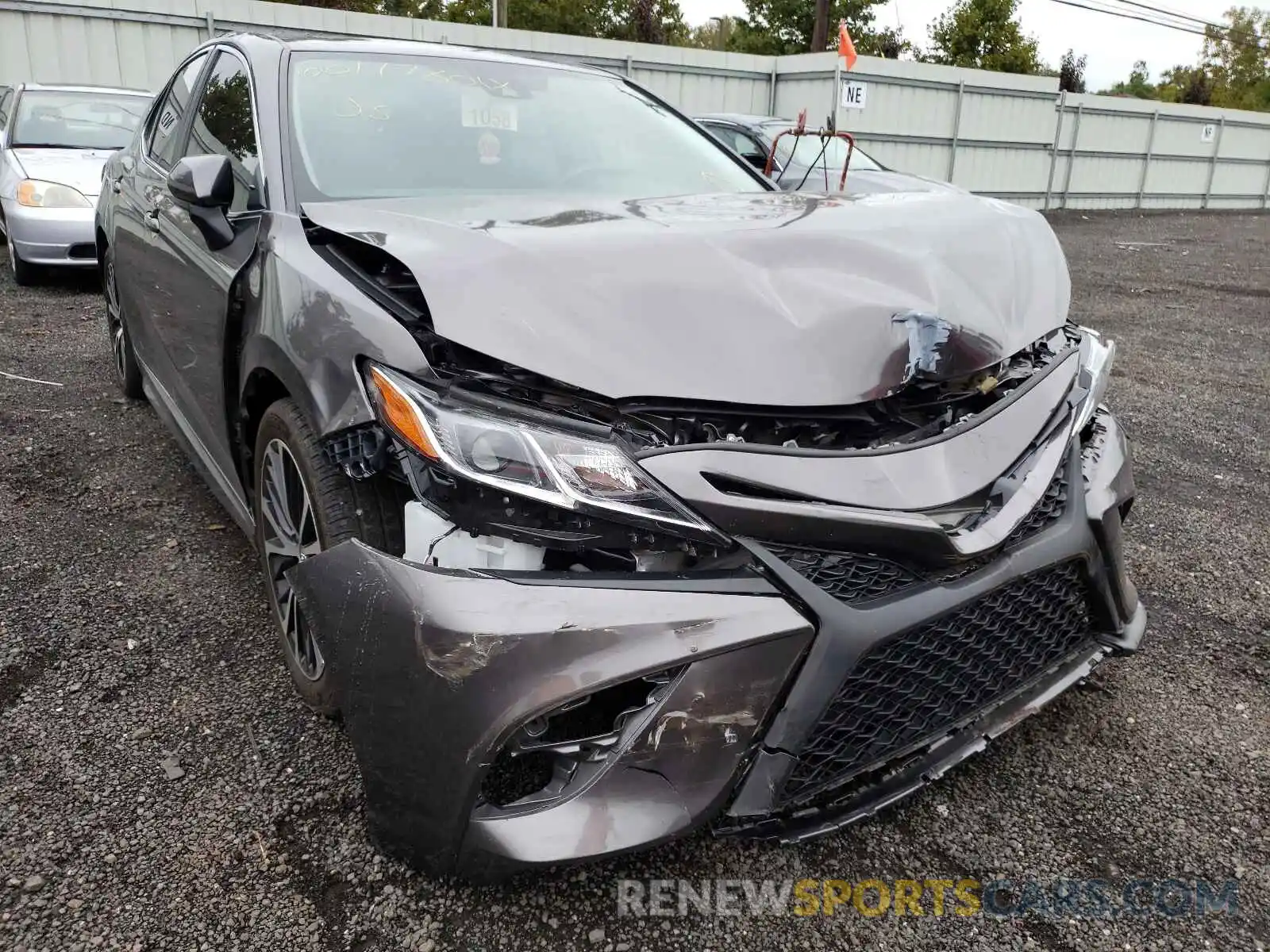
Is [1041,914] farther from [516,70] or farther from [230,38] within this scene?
[230,38]

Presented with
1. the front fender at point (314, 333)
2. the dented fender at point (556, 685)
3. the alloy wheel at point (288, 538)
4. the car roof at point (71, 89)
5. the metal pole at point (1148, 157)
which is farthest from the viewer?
the metal pole at point (1148, 157)

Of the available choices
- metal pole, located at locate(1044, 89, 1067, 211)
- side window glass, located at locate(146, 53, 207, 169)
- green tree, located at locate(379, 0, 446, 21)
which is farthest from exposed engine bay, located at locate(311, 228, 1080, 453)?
green tree, located at locate(379, 0, 446, 21)

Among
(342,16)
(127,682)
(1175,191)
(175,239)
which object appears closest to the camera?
(127,682)

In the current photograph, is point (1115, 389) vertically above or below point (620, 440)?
below

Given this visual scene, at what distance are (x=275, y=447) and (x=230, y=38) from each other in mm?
1705

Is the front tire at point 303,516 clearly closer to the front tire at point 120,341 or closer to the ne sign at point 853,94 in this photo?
the front tire at point 120,341

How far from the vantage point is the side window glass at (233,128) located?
238cm

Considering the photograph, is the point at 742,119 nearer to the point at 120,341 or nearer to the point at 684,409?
the point at 120,341

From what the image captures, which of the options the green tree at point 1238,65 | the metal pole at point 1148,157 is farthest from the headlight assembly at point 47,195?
the green tree at point 1238,65

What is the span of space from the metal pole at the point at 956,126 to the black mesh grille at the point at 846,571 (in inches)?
707

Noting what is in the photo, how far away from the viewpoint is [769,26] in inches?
1496

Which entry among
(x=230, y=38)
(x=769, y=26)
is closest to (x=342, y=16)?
(x=230, y=38)

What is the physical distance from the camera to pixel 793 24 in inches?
1464

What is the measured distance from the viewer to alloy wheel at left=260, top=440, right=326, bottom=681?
6.57 feet
